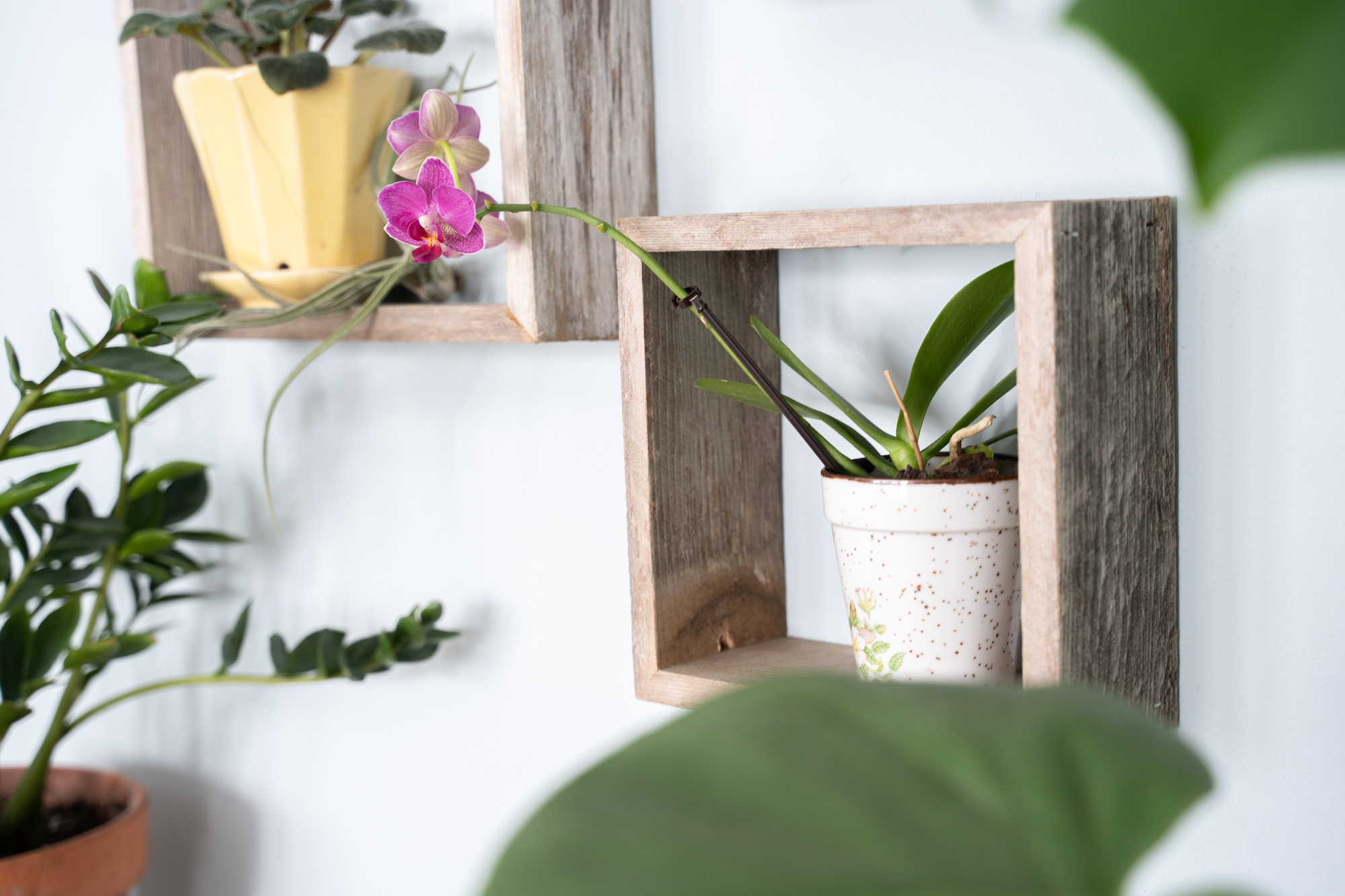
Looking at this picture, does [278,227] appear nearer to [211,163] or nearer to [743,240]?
[211,163]

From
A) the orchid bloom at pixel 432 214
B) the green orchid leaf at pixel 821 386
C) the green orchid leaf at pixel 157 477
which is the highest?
the orchid bloom at pixel 432 214

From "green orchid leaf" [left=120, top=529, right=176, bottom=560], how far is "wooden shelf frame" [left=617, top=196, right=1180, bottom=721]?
1.77 feet

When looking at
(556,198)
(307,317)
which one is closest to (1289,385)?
(556,198)

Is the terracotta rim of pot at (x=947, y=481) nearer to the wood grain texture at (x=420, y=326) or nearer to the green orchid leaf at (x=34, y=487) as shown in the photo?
the wood grain texture at (x=420, y=326)

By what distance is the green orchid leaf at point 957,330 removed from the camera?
0.57 m

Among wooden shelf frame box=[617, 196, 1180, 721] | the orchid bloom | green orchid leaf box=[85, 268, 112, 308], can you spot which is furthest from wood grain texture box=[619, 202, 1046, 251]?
green orchid leaf box=[85, 268, 112, 308]

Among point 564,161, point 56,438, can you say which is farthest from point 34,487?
point 564,161

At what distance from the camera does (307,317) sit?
35.2 inches

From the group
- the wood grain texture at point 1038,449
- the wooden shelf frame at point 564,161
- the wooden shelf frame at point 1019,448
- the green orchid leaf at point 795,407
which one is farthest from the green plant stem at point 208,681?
the wood grain texture at point 1038,449

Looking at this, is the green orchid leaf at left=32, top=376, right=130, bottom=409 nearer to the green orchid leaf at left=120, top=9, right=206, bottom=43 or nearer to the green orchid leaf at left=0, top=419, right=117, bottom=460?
the green orchid leaf at left=0, top=419, right=117, bottom=460

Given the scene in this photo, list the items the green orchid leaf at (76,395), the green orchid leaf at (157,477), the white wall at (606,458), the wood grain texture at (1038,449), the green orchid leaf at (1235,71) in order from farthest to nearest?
the green orchid leaf at (157,477) → the green orchid leaf at (76,395) → the white wall at (606,458) → the wood grain texture at (1038,449) → the green orchid leaf at (1235,71)

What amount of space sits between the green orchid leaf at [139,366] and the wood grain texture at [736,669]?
0.40 metres

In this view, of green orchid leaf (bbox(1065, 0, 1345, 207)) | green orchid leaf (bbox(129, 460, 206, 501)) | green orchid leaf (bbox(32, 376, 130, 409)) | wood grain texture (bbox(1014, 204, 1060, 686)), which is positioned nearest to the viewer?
green orchid leaf (bbox(1065, 0, 1345, 207))

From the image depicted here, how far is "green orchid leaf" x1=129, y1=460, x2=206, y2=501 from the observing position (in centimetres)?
104
